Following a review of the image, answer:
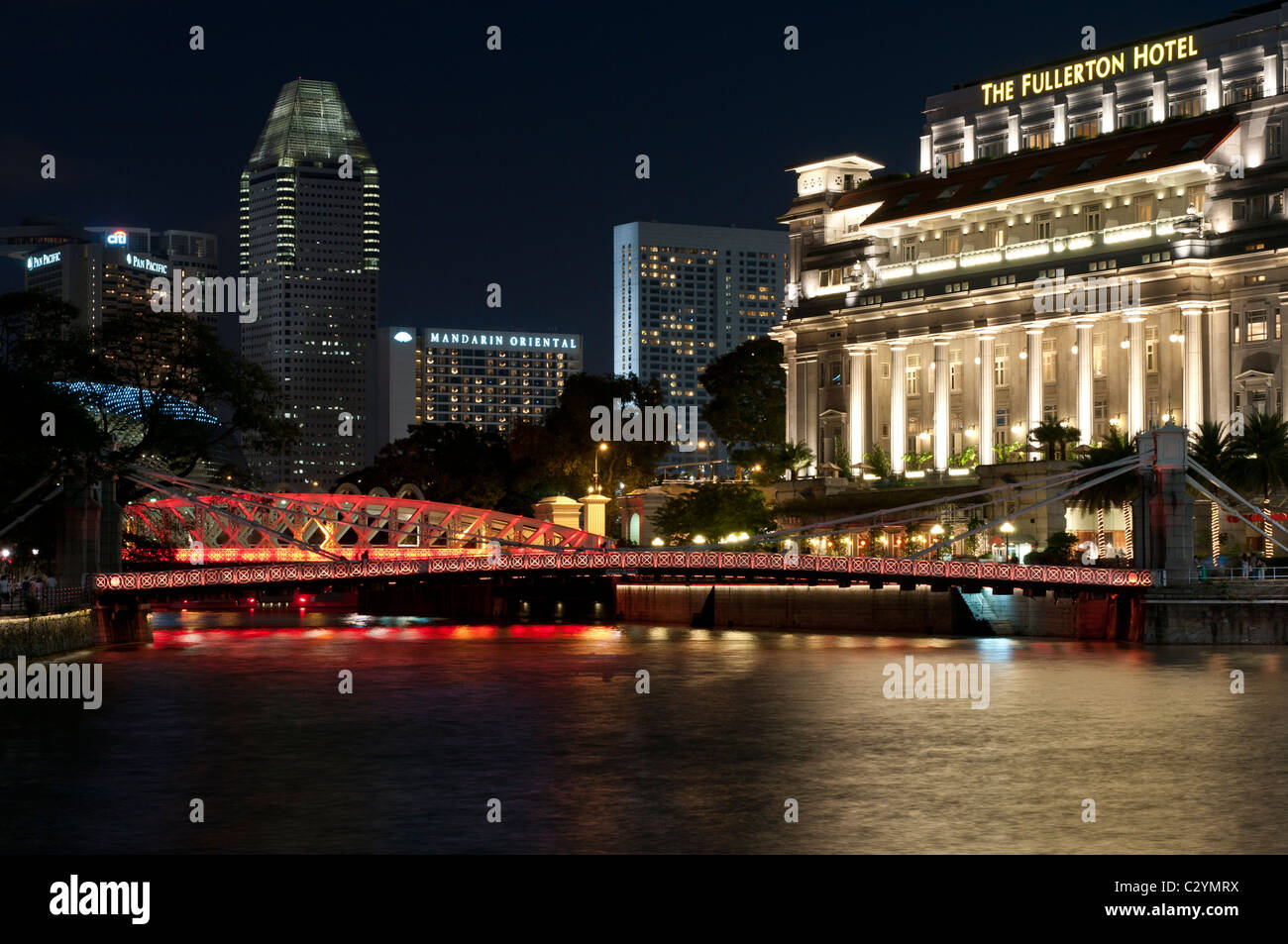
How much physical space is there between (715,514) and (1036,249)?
33540mm

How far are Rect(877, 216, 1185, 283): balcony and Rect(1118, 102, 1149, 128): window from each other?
12606 mm

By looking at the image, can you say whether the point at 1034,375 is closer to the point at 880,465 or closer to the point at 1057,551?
the point at 880,465

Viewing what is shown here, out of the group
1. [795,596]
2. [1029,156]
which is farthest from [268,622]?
[1029,156]

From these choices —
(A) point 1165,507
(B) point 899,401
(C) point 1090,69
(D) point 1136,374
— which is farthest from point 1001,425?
(A) point 1165,507

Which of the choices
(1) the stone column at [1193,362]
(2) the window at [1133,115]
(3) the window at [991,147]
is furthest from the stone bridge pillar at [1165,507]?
(3) the window at [991,147]

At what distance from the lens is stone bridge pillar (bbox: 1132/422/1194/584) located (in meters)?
82.3

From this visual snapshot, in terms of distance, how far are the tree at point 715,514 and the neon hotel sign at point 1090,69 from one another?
147 feet

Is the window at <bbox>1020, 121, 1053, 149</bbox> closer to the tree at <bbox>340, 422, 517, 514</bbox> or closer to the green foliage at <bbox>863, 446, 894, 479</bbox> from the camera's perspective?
the green foliage at <bbox>863, 446, 894, 479</bbox>

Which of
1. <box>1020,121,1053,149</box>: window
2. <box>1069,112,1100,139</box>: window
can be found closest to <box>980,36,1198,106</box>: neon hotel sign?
<box>1069,112,1100,139</box>: window

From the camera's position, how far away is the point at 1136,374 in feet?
419

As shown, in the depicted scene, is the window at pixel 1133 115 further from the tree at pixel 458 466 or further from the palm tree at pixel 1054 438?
the tree at pixel 458 466

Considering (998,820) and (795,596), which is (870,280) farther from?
(998,820)

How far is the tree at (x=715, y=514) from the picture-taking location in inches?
4983
